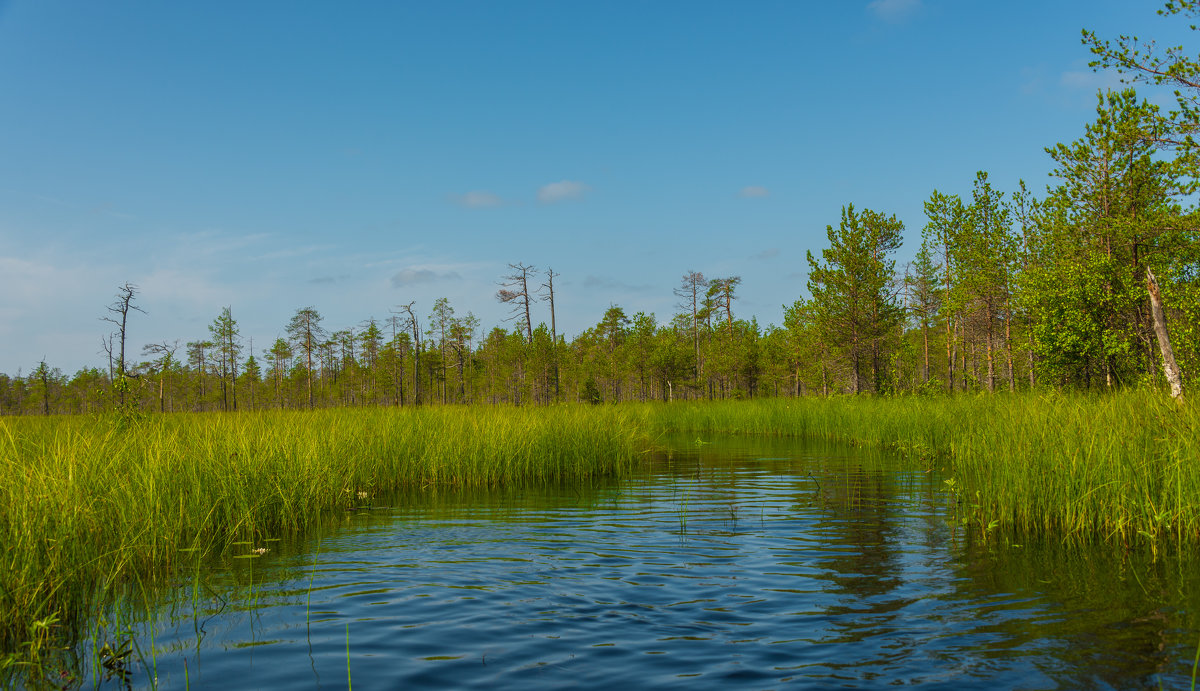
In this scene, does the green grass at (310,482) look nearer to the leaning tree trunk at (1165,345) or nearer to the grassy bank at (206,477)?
the grassy bank at (206,477)

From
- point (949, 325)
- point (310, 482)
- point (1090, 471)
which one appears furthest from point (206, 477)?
point (949, 325)

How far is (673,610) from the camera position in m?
5.11

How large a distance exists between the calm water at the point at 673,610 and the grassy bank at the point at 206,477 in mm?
525

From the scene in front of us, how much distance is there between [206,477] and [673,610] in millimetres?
5696

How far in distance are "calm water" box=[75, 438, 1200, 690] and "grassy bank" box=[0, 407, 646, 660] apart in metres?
0.53

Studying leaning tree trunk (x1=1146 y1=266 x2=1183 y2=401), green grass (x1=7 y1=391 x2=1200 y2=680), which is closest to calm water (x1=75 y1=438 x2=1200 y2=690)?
green grass (x1=7 y1=391 x2=1200 y2=680)

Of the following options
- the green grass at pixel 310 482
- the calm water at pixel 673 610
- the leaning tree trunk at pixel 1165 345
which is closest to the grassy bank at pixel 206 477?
the green grass at pixel 310 482

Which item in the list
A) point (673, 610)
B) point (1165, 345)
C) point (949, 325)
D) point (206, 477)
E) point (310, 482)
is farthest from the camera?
point (949, 325)

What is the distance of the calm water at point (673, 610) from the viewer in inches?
157

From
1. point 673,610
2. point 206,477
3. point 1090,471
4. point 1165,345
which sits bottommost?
point 673,610

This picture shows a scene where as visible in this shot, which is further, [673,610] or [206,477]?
[206,477]

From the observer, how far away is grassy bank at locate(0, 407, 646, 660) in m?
4.78

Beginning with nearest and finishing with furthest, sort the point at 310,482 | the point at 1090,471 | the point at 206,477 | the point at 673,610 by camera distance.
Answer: the point at 673,610, the point at 1090,471, the point at 206,477, the point at 310,482

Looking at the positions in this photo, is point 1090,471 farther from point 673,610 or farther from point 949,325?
point 949,325
